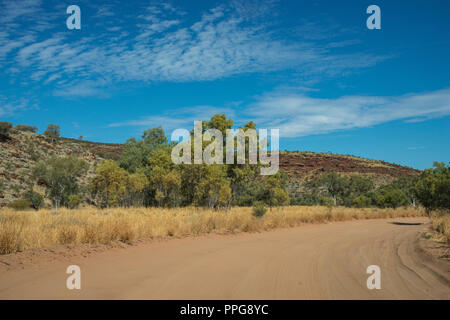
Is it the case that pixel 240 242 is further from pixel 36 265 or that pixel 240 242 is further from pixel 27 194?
pixel 27 194

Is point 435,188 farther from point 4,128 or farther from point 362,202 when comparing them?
point 4,128

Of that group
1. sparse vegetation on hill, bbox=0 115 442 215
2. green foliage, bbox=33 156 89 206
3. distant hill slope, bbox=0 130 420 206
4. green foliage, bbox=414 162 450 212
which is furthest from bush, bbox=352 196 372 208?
green foliage, bbox=33 156 89 206

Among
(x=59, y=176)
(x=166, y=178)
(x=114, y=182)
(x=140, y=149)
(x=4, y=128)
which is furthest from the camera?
(x=4, y=128)

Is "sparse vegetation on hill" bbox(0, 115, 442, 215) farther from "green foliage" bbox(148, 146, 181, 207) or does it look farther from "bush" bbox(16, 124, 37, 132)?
"bush" bbox(16, 124, 37, 132)

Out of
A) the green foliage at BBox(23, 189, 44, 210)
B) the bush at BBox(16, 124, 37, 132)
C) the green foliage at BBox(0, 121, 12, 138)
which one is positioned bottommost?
the green foliage at BBox(23, 189, 44, 210)

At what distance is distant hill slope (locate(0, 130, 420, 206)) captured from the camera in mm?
42628

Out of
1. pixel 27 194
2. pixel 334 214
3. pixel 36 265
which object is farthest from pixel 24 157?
pixel 36 265

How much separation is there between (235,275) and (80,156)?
62693 millimetres

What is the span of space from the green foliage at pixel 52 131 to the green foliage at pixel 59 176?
24514 mm

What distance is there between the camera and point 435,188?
20328mm

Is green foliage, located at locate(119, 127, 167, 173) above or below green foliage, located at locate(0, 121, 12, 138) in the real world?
below

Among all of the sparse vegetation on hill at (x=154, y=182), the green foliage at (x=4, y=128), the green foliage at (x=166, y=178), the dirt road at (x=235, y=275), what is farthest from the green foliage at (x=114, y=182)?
the green foliage at (x=4, y=128)

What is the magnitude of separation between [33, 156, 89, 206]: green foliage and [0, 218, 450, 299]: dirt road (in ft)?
119

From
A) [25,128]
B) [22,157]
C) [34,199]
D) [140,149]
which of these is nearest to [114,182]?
[34,199]
